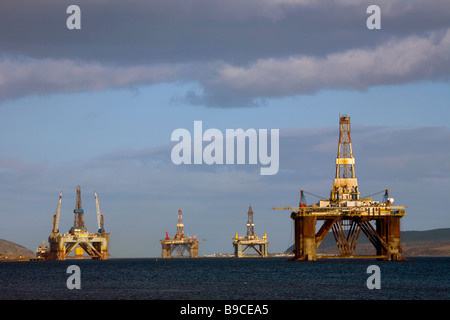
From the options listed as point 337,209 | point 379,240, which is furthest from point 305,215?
point 379,240

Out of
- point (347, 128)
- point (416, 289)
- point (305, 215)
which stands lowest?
point (416, 289)

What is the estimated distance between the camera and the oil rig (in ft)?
499

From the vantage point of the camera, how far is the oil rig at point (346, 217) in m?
152

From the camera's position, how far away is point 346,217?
15250 centimetres

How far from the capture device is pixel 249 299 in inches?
2926
